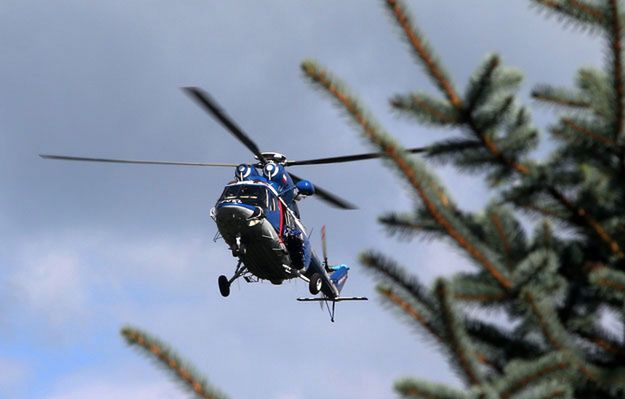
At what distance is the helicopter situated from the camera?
85.9 feet

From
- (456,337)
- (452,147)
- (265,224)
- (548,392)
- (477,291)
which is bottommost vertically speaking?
(548,392)

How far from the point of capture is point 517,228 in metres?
4.07

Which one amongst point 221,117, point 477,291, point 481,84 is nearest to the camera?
point 477,291

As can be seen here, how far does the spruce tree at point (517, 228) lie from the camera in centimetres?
358

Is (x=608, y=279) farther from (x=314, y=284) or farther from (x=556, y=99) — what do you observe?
(x=314, y=284)

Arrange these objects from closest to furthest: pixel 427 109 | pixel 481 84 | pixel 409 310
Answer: pixel 409 310 < pixel 481 84 < pixel 427 109

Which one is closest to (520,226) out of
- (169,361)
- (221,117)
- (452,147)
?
(452,147)

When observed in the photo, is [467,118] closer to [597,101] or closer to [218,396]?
[597,101]

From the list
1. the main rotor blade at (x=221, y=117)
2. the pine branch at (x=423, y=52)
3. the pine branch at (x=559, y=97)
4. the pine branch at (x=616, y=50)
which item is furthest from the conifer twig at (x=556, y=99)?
the main rotor blade at (x=221, y=117)

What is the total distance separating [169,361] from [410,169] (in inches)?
50.4

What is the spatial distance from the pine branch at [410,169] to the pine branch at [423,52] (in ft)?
1.29

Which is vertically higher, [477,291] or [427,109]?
[427,109]

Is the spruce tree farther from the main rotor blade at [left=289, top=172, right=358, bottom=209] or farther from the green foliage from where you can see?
the main rotor blade at [left=289, top=172, right=358, bottom=209]

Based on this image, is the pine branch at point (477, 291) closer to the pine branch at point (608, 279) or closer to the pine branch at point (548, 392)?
the pine branch at point (608, 279)
